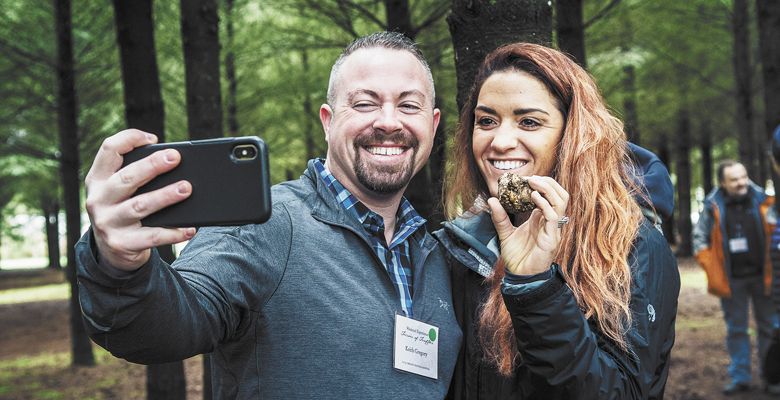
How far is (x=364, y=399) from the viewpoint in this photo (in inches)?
84.4

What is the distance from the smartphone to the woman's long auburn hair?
Result: 1.08 metres

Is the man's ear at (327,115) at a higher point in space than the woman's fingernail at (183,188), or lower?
higher

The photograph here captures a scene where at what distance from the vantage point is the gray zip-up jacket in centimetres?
188

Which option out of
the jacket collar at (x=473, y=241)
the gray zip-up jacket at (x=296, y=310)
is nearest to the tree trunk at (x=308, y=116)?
the jacket collar at (x=473, y=241)

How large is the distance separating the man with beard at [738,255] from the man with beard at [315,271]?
6.15 meters

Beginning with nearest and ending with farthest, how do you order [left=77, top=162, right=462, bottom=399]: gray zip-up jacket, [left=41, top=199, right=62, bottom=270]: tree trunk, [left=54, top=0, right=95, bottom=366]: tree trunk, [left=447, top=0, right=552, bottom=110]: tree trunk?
[left=77, top=162, right=462, bottom=399]: gray zip-up jacket
[left=447, top=0, right=552, bottom=110]: tree trunk
[left=54, top=0, right=95, bottom=366]: tree trunk
[left=41, top=199, right=62, bottom=270]: tree trunk

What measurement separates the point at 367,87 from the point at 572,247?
89cm

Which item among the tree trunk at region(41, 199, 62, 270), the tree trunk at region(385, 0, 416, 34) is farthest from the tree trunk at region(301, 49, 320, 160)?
the tree trunk at region(41, 199, 62, 270)

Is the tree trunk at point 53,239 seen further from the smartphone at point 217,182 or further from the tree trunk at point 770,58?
the smartphone at point 217,182

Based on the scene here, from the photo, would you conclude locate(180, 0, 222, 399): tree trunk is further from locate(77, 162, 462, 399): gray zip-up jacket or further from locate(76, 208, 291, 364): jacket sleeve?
locate(76, 208, 291, 364): jacket sleeve

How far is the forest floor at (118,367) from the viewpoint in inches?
325

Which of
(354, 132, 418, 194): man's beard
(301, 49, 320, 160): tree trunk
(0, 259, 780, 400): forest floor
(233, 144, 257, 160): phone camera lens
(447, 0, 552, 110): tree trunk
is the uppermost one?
(301, 49, 320, 160): tree trunk

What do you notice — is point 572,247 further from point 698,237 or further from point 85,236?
point 698,237

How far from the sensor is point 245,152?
60.6 inches
